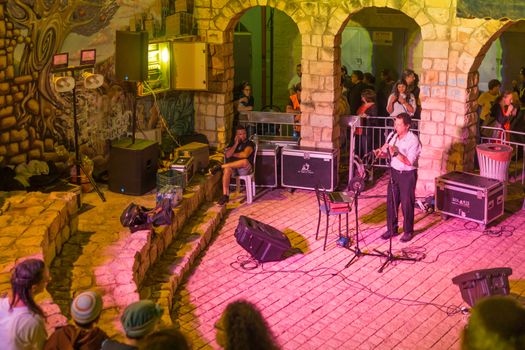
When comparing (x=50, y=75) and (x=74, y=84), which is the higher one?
(x=50, y=75)

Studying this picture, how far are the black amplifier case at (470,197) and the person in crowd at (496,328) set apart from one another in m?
7.81

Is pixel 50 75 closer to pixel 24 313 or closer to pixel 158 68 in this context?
pixel 158 68

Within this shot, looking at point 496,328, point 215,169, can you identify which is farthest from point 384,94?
point 496,328

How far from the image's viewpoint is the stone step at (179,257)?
9.75 meters

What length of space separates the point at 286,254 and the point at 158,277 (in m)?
1.96

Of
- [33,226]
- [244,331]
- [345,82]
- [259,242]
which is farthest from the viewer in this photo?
[345,82]

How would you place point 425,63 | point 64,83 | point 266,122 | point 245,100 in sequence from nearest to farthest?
point 64,83 < point 425,63 < point 266,122 < point 245,100

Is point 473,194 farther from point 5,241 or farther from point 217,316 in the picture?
point 5,241

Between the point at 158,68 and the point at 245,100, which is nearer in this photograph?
the point at 158,68

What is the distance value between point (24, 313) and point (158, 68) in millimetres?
8728

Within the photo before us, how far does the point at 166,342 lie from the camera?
4.49 meters

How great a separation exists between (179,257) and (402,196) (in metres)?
3.13

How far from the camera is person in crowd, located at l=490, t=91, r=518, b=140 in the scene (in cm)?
1427

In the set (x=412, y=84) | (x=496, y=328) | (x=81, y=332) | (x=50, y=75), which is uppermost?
(x=50, y=75)
